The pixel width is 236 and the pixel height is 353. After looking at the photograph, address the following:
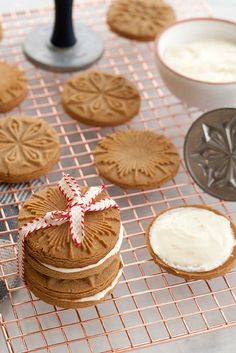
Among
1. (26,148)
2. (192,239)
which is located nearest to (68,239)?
(192,239)

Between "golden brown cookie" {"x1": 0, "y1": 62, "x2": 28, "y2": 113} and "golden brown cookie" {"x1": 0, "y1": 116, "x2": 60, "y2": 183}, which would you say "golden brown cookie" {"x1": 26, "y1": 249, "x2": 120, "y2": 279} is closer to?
"golden brown cookie" {"x1": 0, "y1": 116, "x2": 60, "y2": 183}

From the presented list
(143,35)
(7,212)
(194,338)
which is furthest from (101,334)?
(143,35)

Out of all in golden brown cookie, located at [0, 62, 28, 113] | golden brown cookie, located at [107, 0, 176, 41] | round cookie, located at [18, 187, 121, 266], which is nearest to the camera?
round cookie, located at [18, 187, 121, 266]

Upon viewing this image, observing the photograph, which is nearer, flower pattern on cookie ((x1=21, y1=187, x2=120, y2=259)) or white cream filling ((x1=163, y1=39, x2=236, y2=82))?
flower pattern on cookie ((x1=21, y1=187, x2=120, y2=259))

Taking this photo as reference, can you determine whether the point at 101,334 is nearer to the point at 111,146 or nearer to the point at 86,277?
the point at 86,277

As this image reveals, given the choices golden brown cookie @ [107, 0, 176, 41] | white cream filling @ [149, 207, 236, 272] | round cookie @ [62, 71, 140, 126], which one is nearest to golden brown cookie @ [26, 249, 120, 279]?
white cream filling @ [149, 207, 236, 272]

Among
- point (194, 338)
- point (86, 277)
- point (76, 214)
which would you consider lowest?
point (194, 338)
